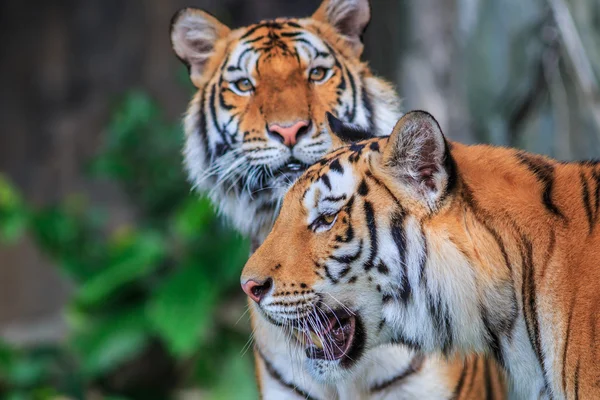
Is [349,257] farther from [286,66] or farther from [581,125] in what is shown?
[581,125]

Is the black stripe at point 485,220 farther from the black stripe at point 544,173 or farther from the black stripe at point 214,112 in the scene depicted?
the black stripe at point 214,112

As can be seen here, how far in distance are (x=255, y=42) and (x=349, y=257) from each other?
3.40 feet

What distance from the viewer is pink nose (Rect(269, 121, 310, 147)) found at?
96.4 inches

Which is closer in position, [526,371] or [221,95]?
[526,371]

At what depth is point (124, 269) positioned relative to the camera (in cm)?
515

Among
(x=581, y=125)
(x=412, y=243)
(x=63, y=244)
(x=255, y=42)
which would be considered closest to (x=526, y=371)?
(x=412, y=243)

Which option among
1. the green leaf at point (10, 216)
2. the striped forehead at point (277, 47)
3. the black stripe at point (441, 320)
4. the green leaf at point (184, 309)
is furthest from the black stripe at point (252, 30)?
the green leaf at point (10, 216)

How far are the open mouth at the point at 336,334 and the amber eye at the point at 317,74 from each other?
0.90 m

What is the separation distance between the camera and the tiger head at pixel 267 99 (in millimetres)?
2492

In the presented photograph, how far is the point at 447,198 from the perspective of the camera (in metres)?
1.92

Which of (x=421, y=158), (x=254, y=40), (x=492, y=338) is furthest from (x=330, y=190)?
(x=254, y=40)

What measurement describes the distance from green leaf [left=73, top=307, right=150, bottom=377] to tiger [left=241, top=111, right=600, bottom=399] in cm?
333

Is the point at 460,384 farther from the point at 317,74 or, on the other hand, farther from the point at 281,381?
the point at 317,74

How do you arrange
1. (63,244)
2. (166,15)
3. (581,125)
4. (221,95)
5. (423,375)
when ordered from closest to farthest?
1. (423,375)
2. (221,95)
3. (581,125)
4. (63,244)
5. (166,15)
